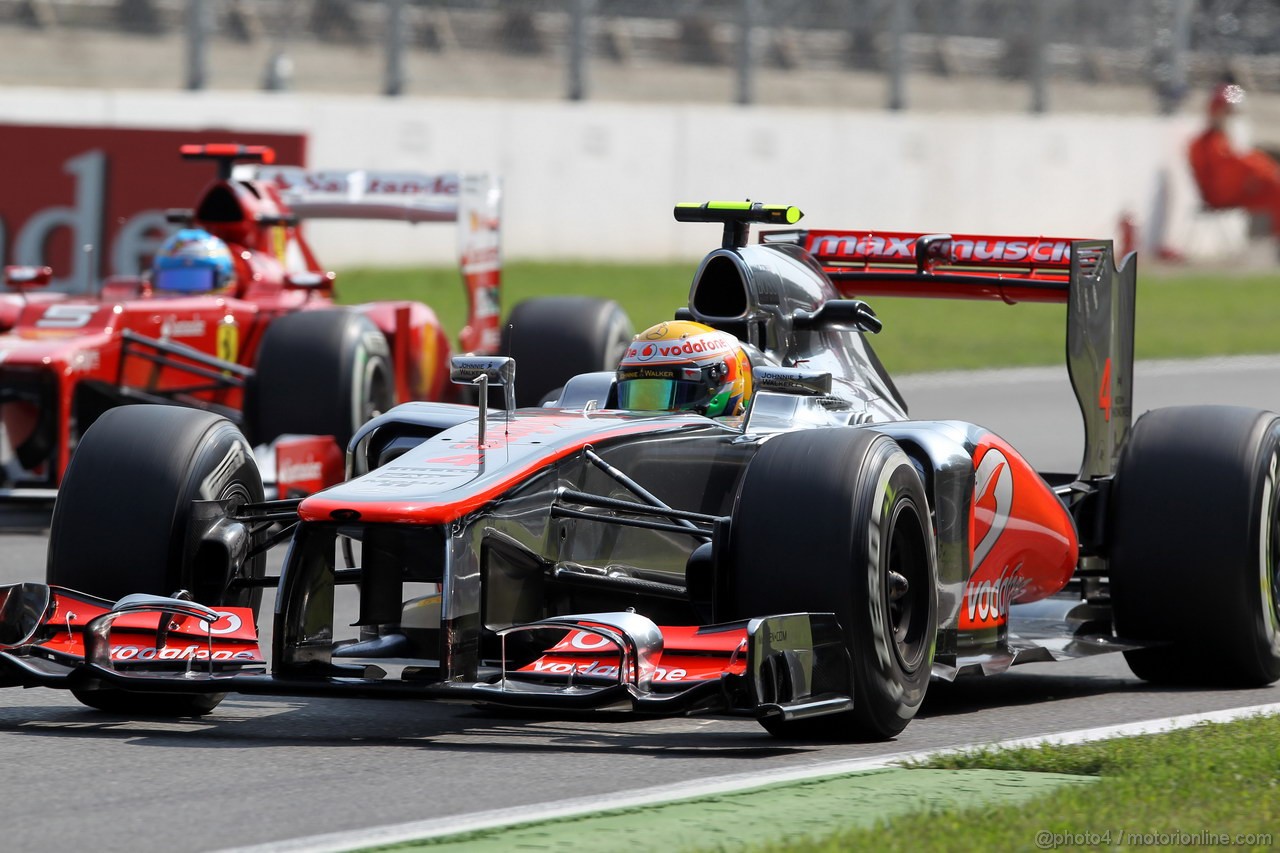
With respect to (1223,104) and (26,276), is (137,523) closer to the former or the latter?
(26,276)

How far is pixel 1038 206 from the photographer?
29.2 metres

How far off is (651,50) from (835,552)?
21306mm

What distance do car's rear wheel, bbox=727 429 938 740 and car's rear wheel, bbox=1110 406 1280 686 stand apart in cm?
163

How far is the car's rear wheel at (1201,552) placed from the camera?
7820 mm

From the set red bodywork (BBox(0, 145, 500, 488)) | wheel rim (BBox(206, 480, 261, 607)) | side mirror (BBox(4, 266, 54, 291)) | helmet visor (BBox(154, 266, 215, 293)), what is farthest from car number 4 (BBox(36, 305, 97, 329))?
wheel rim (BBox(206, 480, 261, 607))

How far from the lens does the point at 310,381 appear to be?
12391mm

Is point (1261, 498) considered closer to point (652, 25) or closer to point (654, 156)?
point (654, 156)

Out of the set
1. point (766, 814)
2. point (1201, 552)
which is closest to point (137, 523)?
point (766, 814)

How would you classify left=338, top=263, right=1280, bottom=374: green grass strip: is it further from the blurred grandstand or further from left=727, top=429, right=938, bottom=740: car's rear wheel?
left=727, top=429, right=938, bottom=740: car's rear wheel

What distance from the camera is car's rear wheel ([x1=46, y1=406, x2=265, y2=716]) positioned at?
6.84 m

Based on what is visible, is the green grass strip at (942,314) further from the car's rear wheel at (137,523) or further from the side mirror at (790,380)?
the car's rear wheel at (137,523)

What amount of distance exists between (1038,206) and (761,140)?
5205mm

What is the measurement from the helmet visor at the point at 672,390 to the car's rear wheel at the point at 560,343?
5088 mm

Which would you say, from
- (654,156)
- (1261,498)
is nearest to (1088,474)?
(1261,498)
